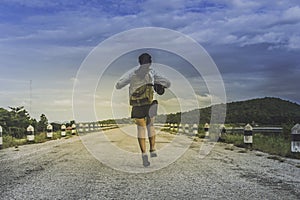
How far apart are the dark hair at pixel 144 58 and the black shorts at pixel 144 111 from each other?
27.5 inches

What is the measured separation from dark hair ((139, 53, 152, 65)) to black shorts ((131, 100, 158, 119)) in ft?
2.29

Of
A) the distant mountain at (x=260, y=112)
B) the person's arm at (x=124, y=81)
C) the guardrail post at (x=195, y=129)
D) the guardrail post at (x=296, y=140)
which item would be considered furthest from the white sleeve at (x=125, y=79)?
the distant mountain at (x=260, y=112)

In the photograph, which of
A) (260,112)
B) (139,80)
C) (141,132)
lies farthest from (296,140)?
(260,112)

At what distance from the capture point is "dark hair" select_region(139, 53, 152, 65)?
24.5ft

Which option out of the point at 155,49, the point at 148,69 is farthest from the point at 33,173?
the point at 155,49

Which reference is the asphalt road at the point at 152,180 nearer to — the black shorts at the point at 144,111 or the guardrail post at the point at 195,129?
the black shorts at the point at 144,111

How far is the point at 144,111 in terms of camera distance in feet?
24.6

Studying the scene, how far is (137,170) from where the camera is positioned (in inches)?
268

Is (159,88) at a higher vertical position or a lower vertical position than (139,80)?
lower

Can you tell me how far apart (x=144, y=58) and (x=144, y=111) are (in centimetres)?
91

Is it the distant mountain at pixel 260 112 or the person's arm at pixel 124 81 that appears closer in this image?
the person's arm at pixel 124 81

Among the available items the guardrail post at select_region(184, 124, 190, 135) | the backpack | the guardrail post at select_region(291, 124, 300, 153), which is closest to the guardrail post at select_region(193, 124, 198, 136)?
the guardrail post at select_region(184, 124, 190, 135)

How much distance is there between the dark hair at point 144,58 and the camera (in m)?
7.46

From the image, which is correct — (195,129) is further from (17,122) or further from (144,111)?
(144,111)
